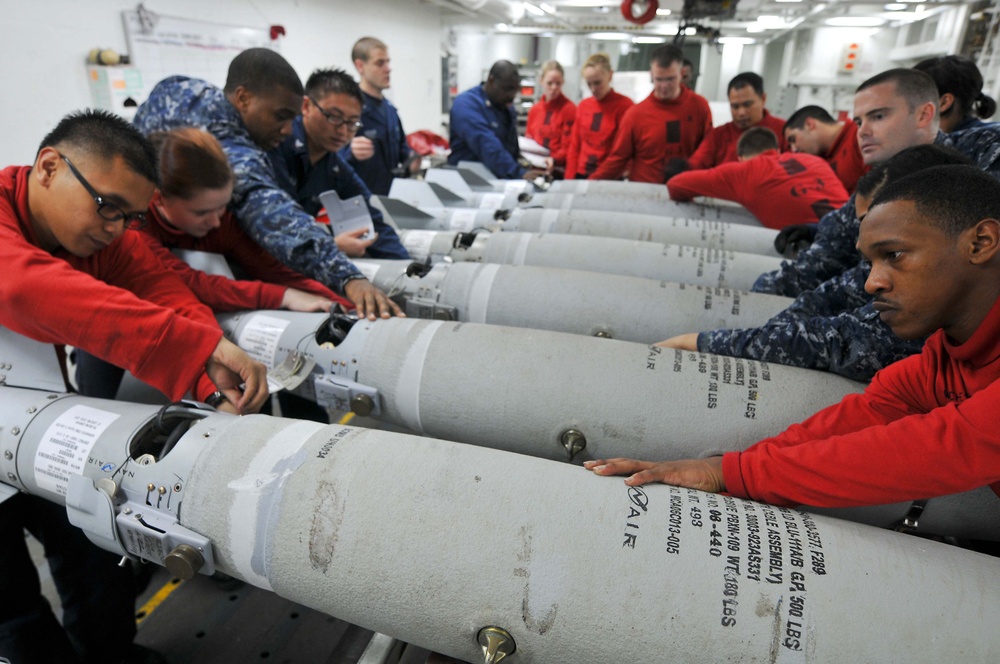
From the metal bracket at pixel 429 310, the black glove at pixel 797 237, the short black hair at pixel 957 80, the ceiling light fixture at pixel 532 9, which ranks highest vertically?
the ceiling light fixture at pixel 532 9

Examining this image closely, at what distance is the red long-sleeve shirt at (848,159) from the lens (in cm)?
251

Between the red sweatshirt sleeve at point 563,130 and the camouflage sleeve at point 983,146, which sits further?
the red sweatshirt sleeve at point 563,130

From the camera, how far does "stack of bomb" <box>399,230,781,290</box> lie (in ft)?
6.18

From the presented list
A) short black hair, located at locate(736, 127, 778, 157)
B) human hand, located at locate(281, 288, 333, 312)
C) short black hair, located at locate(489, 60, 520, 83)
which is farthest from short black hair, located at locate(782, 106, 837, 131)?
human hand, located at locate(281, 288, 333, 312)

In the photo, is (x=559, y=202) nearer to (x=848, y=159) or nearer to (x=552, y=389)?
(x=848, y=159)

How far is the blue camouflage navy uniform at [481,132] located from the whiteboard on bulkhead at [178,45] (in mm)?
1399

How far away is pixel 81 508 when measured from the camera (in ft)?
3.03

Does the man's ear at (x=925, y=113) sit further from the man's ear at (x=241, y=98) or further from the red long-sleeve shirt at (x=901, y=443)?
the man's ear at (x=241, y=98)

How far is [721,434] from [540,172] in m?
3.52

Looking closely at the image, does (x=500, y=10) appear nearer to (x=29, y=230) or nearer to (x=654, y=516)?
(x=29, y=230)

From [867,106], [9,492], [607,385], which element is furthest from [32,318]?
[867,106]

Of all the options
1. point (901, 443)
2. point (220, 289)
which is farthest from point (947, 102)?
point (220, 289)

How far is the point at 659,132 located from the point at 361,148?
190 centimetres

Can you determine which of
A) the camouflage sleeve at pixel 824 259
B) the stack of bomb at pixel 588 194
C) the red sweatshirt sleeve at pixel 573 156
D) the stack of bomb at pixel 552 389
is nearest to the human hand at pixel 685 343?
the stack of bomb at pixel 552 389
